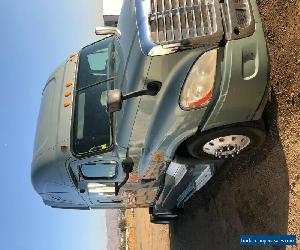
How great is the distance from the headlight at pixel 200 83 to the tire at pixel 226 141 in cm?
47

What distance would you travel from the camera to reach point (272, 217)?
6.27m

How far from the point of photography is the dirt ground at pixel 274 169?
590 cm

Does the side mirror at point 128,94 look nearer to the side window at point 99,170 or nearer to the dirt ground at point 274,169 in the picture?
the side window at point 99,170

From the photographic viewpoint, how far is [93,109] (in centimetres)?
621

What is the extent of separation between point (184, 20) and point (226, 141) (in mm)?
1659

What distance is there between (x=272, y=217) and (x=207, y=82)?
2298mm

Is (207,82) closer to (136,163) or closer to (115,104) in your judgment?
(115,104)

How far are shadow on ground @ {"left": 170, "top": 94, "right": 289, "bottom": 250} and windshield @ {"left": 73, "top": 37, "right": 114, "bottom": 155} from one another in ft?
6.98

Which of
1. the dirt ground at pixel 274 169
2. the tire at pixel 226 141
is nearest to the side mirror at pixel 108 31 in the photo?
the tire at pixel 226 141

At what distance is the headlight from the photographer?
4953 mm

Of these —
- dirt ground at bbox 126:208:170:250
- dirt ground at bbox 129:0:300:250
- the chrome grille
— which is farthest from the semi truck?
dirt ground at bbox 126:208:170:250

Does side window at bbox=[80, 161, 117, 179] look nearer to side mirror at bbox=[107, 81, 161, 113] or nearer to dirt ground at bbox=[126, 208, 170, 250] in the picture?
side mirror at bbox=[107, 81, 161, 113]

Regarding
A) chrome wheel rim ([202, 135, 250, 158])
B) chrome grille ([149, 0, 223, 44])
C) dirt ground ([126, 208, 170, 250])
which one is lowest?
dirt ground ([126, 208, 170, 250])

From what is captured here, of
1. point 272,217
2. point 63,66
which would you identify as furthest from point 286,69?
point 63,66
